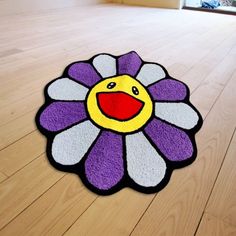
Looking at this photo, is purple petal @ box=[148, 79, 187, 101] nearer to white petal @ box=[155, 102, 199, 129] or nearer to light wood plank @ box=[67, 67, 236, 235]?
white petal @ box=[155, 102, 199, 129]

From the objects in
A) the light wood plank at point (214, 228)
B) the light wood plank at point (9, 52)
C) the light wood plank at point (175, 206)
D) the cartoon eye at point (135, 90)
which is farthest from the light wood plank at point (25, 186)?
the light wood plank at point (9, 52)

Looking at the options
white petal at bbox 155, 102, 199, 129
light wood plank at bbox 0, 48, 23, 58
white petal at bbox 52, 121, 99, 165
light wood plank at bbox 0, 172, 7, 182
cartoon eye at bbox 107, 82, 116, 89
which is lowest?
light wood plank at bbox 0, 48, 23, 58

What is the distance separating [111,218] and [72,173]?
197 mm

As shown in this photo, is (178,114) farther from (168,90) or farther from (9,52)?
(9,52)

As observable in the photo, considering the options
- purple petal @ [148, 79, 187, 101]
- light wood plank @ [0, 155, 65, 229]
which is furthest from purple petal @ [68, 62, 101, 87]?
light wood plank @ [0, 155, 65, 229]

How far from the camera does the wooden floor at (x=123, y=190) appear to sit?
640 mm

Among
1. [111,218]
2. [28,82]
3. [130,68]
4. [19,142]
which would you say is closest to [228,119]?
[130,68]

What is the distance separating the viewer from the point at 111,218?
65 centimetres

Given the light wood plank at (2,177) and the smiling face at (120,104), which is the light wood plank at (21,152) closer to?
the light wood plank at (2,177)

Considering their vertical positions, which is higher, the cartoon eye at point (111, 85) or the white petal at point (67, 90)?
the cartoon eye at point (111, 85)

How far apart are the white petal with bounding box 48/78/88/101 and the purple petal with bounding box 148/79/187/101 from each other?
340 mm

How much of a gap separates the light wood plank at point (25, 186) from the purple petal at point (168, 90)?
613mm

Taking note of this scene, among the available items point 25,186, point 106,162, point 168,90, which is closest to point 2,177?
point 25,186

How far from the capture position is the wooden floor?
640mm
